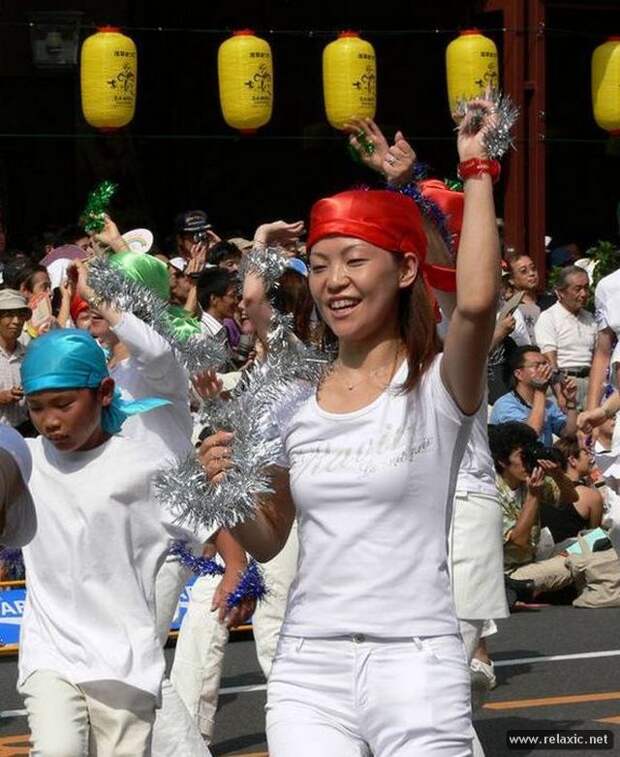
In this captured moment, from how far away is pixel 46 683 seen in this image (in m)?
4.84

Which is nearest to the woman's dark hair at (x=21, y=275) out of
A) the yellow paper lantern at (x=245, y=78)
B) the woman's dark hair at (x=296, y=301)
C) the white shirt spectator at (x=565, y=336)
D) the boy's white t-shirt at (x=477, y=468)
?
the white shirt spectator at (x=565, y=336)

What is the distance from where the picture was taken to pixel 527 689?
813cm

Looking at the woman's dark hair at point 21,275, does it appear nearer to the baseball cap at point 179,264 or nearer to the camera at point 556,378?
the baseball cap at point 179,264

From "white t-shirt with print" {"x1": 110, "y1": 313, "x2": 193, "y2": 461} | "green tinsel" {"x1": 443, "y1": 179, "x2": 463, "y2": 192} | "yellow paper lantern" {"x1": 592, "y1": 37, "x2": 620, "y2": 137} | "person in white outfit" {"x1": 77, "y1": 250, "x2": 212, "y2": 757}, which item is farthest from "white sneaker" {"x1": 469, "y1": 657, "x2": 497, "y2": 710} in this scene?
"yellow paper lantern" {"x1": 592, "y1": 37, "x2": 620, "y2": 137}

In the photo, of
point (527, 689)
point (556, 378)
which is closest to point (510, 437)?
point (527, 689)

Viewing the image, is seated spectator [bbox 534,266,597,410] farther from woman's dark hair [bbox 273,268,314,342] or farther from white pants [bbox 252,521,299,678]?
woman's dark hair [bbox 273,268,314,342]

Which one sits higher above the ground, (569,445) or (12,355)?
(12,355)

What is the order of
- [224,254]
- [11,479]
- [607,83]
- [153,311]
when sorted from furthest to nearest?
[607,83], [224,254], [153,311], [11,479]

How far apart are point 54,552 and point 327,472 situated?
1.43 metres

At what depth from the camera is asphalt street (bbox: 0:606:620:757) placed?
725 cm

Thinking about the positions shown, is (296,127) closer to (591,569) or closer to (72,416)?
(591,569)

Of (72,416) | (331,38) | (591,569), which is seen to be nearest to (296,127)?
(331,38)

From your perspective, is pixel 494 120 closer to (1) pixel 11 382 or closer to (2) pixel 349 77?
(1) pixel 11 382

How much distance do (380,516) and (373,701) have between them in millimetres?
378
